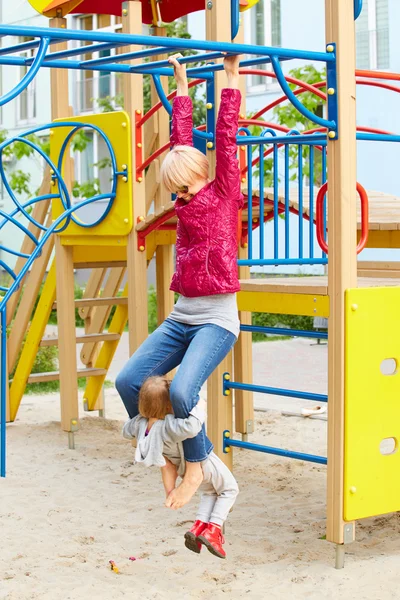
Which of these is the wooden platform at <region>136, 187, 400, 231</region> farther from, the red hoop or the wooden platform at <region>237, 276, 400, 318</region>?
the red hoop

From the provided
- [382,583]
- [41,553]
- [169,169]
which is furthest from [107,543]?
[169,169]

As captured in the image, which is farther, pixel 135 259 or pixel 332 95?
pixel 135 259

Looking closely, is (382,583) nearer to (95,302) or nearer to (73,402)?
(73,402)

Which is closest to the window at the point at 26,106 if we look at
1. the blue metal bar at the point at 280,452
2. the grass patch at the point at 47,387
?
the grass patch at the point at 47,387

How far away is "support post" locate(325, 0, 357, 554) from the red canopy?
427 centimetres

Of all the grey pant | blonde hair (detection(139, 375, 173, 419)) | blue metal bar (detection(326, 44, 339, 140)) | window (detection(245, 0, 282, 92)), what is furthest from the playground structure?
window (detection(245, 0, 282, 92))

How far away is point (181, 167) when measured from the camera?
13.0 feet

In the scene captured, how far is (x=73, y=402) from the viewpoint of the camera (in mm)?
7297

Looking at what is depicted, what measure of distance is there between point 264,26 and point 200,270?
15.3m

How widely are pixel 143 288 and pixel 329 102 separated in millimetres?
2675

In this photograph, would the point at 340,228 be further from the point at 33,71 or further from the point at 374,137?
the point at 33,71

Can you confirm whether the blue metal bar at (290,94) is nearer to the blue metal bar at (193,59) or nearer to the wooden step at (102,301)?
the blue metal bar at (193,59)

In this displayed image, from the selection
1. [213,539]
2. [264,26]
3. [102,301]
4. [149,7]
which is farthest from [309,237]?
[264,26]

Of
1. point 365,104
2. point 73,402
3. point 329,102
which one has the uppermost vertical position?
point 365,104
